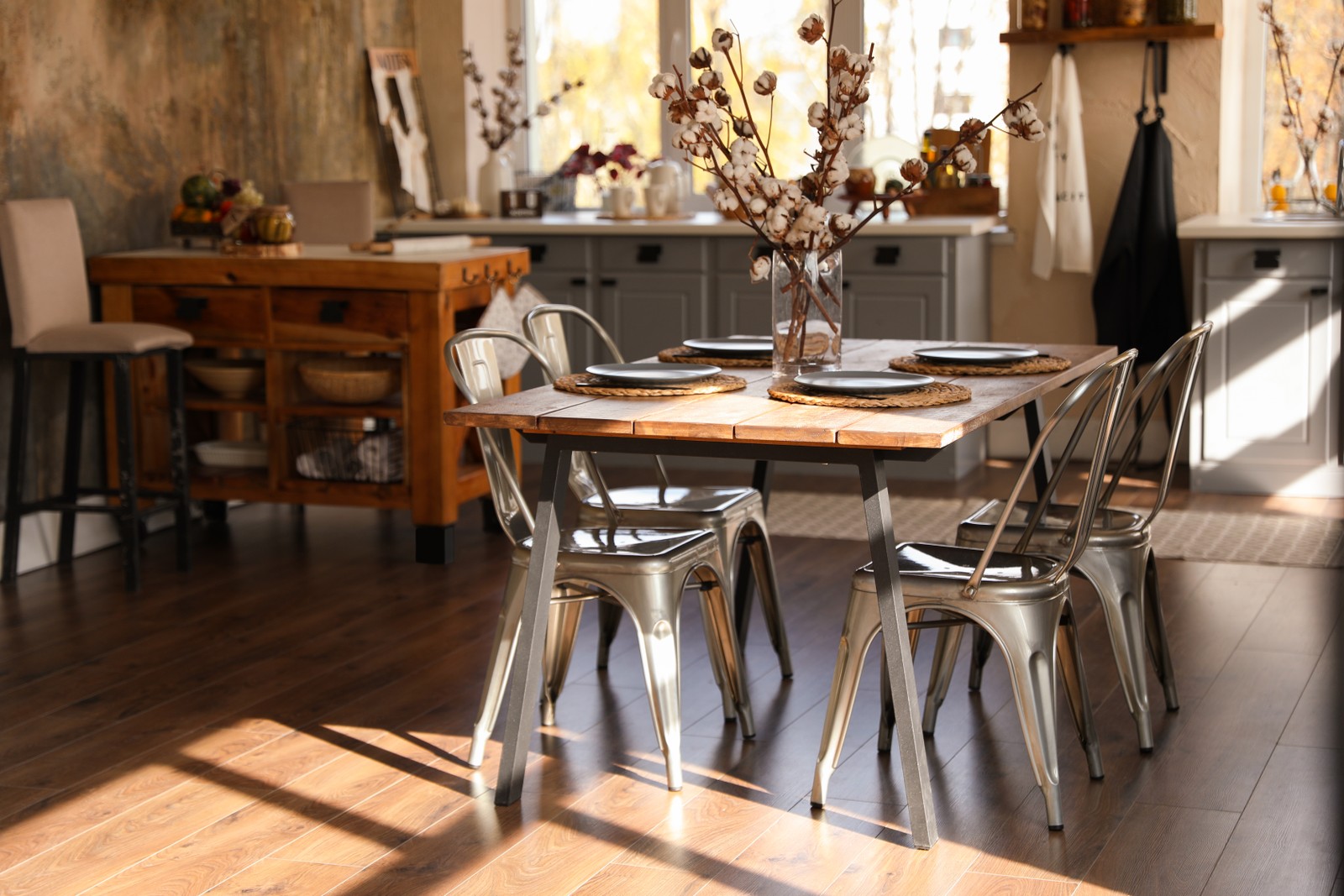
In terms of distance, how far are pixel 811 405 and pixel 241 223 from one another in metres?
2.47

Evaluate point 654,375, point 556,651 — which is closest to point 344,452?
point 556,651

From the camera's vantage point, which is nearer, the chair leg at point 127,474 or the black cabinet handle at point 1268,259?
the chair leg at point 127,474

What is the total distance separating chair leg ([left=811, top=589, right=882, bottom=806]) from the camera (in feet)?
8.31

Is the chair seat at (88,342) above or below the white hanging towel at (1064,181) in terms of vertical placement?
below

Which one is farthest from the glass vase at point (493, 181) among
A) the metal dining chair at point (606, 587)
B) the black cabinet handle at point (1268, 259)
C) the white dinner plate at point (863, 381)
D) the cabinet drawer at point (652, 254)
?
the white dinner plate at point (863, 381)

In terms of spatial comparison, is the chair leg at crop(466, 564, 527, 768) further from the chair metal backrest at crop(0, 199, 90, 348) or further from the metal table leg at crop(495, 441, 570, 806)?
the chair metal backrest at crop(0, 199, 90, 348)

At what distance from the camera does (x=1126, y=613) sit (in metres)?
2.88

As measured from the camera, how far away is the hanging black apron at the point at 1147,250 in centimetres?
540

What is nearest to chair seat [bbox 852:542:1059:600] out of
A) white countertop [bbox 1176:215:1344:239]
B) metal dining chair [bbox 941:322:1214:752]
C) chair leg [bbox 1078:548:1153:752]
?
metal dining chair [bbox 941:322:1214:752]

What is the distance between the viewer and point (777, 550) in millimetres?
4496

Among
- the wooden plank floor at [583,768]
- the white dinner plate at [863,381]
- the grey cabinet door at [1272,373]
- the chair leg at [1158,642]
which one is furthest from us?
the grey cabinet door at [1272,373]

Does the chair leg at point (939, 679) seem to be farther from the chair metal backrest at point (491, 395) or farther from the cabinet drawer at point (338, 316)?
the cabinet drawer at point (338, 316)

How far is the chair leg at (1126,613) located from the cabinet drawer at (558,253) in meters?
3.29

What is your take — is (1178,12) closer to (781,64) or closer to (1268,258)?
(1268,258)
